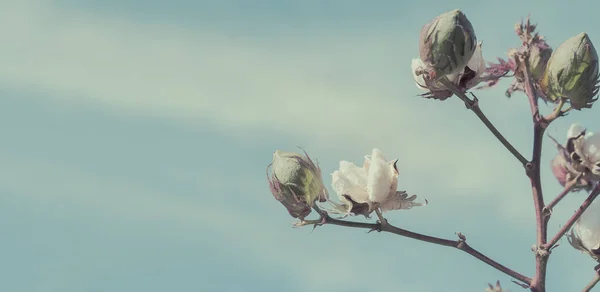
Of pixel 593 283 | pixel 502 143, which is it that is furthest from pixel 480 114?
pixel 593 283

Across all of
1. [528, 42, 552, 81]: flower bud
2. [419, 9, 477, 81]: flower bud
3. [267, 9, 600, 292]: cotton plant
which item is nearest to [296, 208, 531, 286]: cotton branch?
[267, 9, 600, 292]: cotton plant

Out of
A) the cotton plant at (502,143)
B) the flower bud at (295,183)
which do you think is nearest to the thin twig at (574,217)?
the cotton plant at (502,143)

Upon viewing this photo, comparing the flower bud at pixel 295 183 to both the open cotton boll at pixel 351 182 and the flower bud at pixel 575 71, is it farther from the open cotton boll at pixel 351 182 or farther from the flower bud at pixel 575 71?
the flower bud at pixel 575 71

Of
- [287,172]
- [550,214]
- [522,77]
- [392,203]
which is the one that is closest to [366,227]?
[392,203]

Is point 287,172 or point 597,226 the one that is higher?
point 287,172

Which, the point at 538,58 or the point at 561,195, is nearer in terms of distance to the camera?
the point at 561,195

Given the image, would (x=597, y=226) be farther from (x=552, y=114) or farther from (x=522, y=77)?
(x=522, y=77)

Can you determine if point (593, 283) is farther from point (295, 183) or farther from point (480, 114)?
point (295, 183)
